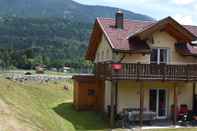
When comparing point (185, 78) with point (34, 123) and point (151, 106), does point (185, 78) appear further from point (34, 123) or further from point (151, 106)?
point (34, 123)

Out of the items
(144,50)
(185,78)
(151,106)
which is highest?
(144,50)

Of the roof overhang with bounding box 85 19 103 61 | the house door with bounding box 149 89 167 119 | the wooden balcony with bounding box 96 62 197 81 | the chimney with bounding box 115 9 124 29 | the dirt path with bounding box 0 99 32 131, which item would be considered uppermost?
the chimney with bounding box 115 9 124 29

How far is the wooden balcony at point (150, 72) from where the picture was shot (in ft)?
99.1

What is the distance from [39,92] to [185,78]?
1478 centimetres

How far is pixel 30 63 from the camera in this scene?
120 metres

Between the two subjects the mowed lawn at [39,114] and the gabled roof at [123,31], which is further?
the gabled roof at [123,31]

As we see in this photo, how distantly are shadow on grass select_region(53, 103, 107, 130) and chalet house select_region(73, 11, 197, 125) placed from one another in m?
1.11

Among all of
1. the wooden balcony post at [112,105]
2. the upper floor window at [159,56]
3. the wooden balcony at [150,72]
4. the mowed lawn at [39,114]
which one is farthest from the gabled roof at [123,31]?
the mowed lawn at [39,114]

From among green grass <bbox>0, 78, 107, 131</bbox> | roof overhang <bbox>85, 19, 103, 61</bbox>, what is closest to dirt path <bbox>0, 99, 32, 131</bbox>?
green grass <bbox>0, 78, 107, 131</bbox>

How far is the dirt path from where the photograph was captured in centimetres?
1820

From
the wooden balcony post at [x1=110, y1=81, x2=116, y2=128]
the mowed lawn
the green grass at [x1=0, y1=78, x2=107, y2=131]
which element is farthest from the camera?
the wooden balcony post at [x1=110, y1=81, x2=116, y2=128]

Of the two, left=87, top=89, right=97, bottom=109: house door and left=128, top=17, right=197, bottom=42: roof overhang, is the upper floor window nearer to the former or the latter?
left=128, top=17, right=197, bottom=42: roof overhang

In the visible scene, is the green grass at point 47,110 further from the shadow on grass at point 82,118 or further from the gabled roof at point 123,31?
the gabled roof at point 123,31

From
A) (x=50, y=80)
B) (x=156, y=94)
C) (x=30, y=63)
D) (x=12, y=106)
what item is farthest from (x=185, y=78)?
(x=30, y=63)
